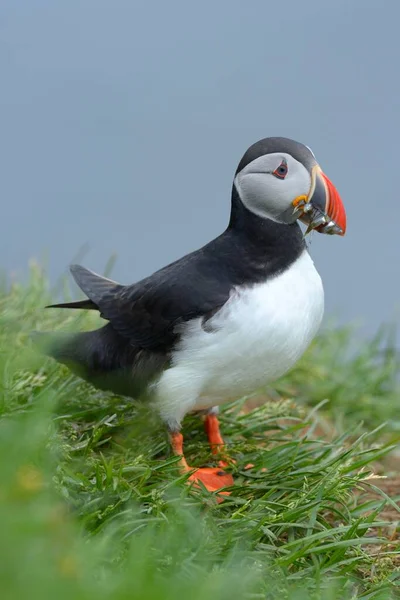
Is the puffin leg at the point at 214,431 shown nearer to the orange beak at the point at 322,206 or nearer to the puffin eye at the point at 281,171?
the orange beak at the point at 322,206

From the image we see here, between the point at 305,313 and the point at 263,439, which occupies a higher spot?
the point at 305,313

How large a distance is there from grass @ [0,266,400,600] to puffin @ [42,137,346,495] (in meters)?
0.23

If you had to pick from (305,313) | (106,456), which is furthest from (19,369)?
(305,313)

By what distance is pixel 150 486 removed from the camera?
3.76 m

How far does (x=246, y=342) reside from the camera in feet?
12.7

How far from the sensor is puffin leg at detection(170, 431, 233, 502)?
4065 mm

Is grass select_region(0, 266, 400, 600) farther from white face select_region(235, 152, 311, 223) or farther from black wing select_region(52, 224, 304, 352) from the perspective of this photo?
white face select_region(235, 152, 311, 223)

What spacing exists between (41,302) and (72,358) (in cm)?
126

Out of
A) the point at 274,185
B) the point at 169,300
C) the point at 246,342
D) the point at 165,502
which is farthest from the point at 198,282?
the point at 165,502

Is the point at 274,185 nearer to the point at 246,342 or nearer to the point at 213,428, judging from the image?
the point at 246,342

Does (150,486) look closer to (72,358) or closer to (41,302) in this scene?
(72,358)

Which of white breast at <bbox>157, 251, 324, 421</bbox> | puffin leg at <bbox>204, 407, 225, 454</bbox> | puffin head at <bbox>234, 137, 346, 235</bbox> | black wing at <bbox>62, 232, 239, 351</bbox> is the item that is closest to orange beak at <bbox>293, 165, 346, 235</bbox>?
puffin head at <bbox>234, 137, 346, 235</bbox>

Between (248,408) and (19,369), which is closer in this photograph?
(19,369)

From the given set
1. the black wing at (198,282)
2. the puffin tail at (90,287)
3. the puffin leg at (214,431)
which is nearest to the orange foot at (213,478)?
the puffin leg at (214,431)
